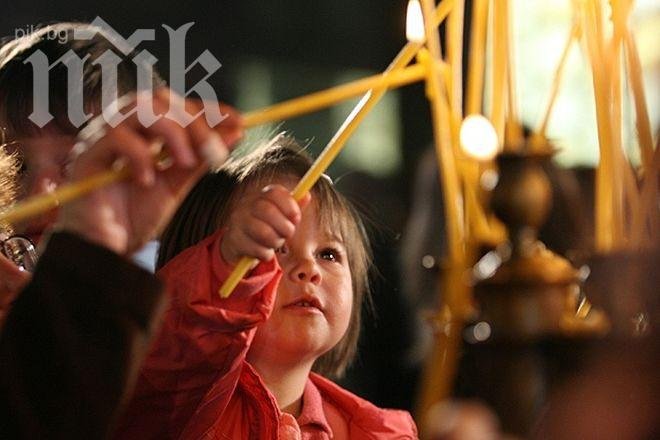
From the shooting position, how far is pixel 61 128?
1.18 m

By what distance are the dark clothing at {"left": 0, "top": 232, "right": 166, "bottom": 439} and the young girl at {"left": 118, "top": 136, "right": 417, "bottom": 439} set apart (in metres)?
0.19

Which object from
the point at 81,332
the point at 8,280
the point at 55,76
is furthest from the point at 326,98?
the point at 55,76

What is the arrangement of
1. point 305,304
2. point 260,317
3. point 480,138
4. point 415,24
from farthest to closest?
point 305,304
point 260,317
point 415,24
point 480,138

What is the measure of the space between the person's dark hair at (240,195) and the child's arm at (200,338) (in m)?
0.18

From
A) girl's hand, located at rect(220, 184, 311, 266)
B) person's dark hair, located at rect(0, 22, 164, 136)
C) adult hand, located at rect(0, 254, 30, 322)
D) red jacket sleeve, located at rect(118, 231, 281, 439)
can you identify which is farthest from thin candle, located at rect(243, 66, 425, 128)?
person's dark hair, located at rect(0, 22, 164, 136)

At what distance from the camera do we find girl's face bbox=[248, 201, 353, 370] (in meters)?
1.11

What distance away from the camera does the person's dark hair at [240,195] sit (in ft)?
3.85

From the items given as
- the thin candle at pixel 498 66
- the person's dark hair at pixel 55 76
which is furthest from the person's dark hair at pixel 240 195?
the thin candle at pixel 498 66

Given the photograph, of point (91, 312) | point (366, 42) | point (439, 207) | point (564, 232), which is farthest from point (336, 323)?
point (366, 42)

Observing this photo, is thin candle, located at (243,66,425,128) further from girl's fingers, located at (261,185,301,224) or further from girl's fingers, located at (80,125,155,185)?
girl's fingers, located at (261,185,301,224)

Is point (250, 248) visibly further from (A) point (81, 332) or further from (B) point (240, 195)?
(B) point (240, 195)

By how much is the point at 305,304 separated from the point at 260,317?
0.18m

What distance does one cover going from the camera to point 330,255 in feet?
3.83

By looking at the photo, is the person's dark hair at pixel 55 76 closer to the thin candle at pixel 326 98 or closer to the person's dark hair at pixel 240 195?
the person's dark hair at pixel 240 195
